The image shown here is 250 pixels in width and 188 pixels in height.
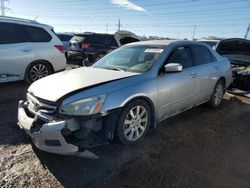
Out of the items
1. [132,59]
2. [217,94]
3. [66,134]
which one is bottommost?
[217,94]

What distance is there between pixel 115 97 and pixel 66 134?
2.46ft

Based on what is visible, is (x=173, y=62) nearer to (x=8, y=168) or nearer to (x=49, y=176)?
(x=49, y=176)

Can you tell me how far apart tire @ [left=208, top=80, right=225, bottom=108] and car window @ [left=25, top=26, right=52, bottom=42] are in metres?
4.63

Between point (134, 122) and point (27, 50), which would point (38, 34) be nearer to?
point (27, 50)

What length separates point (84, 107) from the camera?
9.19ft

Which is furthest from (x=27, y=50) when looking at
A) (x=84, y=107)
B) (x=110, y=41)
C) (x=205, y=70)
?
(x=110, y=41)

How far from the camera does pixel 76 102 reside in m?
2.78

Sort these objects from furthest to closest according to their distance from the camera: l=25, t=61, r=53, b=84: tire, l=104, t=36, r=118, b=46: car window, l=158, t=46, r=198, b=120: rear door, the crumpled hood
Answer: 1. l=104, t=36, r=118, b=46: car window
2. l=25, t=61, r=53, b=84: tire
3. l=158, t=46, r=198, b=120: rear door
4. the crumpled hood

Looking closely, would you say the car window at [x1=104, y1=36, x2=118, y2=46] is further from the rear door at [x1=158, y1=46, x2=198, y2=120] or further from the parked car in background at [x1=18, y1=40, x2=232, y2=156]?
the rear door at [x1=158, y1=46, x2=198, y2=120]

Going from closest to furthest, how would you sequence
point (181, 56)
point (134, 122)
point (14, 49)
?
1. point (134, 122)
2. point (181, 56)
3. point (14, 49)

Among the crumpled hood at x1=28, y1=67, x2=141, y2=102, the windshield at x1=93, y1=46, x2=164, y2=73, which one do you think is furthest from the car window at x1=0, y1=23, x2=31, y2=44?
the crumpled hood at x1=28, y1=67, x2=141, y2=102

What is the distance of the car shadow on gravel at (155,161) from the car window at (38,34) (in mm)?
4157

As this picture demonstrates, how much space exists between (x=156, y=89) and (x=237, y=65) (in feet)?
16.9

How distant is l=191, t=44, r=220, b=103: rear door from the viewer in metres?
4.55
